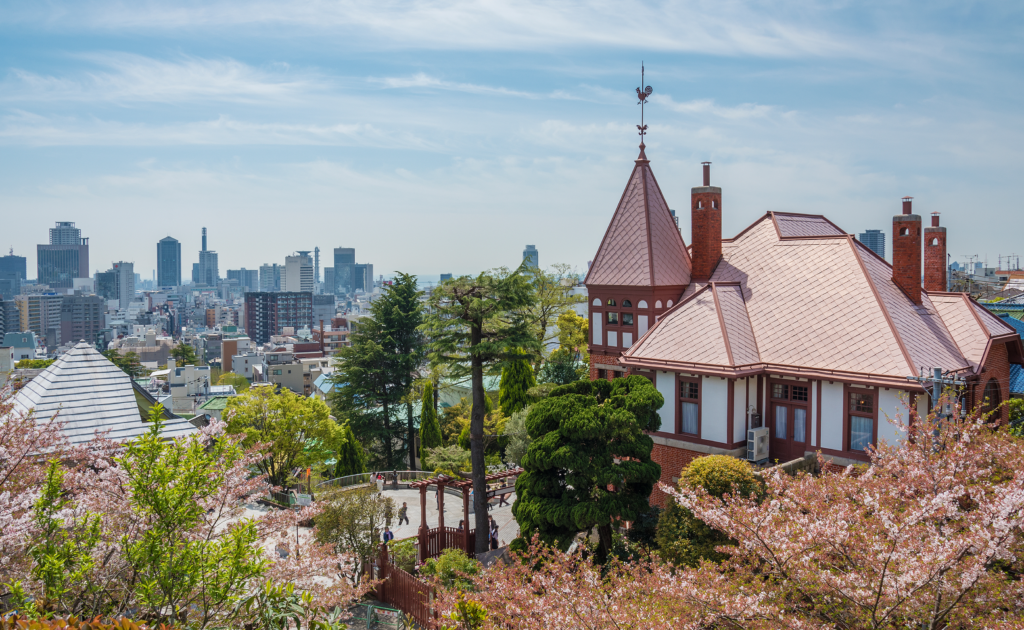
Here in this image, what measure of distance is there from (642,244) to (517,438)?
9.80 meters

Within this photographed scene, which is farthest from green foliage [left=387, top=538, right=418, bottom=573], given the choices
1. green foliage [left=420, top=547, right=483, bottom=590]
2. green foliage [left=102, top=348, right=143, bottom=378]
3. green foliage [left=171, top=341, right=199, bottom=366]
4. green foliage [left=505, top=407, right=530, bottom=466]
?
green foliage [left=171, top=341, right=199, bottom=366]

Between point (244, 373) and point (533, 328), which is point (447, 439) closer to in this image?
point (533, 328)

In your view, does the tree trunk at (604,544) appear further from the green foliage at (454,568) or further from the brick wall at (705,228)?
the brick wall at (705,228)

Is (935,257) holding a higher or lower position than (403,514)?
higher

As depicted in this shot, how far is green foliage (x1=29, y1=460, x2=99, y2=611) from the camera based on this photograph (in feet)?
26.1

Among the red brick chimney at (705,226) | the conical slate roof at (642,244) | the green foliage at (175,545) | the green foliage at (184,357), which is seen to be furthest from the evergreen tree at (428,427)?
the green foliage at (184,357)

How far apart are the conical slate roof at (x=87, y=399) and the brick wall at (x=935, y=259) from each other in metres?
26.3

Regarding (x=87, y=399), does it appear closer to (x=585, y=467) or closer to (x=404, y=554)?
(x=404, y=554)

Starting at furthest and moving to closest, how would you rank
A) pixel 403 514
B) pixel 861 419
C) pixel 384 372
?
pixel 384 372, pixel 403 514, pixel 861 419

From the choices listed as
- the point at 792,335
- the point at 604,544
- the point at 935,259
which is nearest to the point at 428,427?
the point at 604,544

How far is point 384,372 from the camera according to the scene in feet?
145

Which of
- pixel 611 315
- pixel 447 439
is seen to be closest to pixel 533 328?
pixel 611 315

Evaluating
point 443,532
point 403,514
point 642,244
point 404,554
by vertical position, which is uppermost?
point 642,244

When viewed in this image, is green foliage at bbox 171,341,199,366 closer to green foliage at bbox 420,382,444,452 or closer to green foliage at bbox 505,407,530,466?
green foliage at bbox 420,382,444,452
